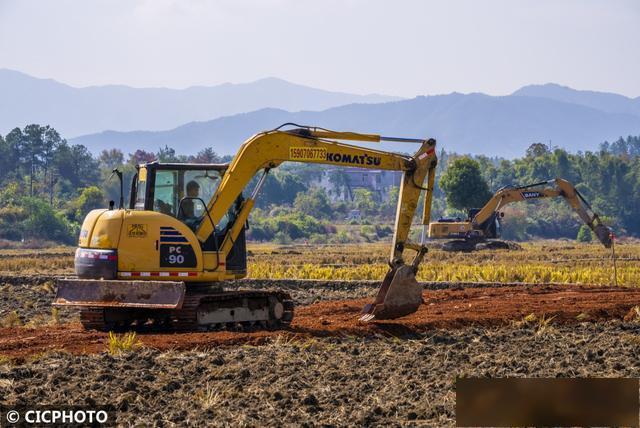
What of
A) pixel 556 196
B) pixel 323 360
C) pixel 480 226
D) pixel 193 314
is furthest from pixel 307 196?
pixel 323 360

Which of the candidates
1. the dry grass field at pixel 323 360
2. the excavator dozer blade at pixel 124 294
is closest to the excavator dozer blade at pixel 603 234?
the dry grass field at pixel 323 360

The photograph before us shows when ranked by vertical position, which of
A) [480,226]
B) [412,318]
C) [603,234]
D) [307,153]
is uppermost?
[307,153]

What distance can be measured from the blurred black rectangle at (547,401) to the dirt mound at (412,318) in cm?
1025

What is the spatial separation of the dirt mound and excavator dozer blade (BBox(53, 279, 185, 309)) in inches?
22.0

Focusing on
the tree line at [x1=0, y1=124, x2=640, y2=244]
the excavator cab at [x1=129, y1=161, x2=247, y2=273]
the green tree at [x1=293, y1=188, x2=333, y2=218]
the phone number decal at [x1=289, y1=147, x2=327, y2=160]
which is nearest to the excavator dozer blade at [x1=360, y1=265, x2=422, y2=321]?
the phone number decal at [x1=289, y1=147, x2=327, y2=160]

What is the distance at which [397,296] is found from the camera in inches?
788

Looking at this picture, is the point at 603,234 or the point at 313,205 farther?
the point at 313,205

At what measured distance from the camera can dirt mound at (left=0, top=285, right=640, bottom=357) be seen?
1756 centimetres

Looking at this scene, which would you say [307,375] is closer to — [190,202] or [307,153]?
[190,202]

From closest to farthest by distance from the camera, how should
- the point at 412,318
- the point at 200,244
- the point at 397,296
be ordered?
the point at 200,244 → the point at 397,296 → the point at 412,318

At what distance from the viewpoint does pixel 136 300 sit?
62.1 feet

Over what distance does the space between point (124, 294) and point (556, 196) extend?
33954mm

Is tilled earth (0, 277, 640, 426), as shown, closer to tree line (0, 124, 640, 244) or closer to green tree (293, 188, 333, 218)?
tree line (0, 124, 640, 244)

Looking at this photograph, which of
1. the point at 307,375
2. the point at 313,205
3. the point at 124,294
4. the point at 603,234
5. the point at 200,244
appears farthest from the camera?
the point at 313,205
